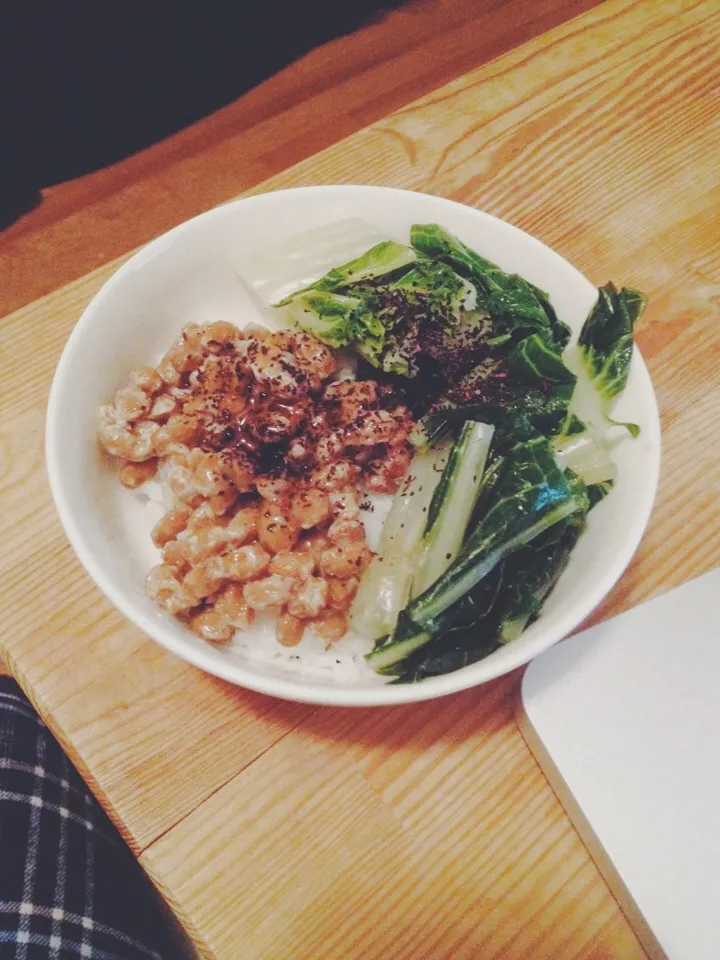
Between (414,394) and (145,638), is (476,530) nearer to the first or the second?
(414,394)

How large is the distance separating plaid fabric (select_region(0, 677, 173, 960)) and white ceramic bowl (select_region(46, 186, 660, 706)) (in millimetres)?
666

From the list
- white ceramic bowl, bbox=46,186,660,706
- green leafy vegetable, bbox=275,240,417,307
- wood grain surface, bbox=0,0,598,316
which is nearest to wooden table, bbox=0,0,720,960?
white ceramic bowl, bbox=46,186,660,706

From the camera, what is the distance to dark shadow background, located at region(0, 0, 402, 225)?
337cm

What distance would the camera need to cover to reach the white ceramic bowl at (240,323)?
1.33 meters

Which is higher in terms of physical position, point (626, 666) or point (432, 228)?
point (432, 228)

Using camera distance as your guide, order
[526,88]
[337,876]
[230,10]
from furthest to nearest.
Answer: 1. [230,10]
2. [526,88]
3. [337,876]

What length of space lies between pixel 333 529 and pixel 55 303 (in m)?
1.09

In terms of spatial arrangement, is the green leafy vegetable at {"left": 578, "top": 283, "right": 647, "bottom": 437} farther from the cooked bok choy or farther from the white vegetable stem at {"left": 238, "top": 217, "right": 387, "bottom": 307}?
the white vegetable stem at {"left": 238, "top": 217, "right": 387, "bottom": 307}

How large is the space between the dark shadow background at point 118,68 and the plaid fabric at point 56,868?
2576 mm

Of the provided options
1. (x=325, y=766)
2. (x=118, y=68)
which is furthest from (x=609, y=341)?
(x=118, y=68)

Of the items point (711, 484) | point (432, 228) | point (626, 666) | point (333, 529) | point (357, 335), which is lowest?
point (626, 666)

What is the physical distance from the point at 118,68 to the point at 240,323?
7.93ft

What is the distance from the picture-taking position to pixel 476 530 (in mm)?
1441

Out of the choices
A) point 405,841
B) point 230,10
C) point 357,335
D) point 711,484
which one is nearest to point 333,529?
point 357,335
